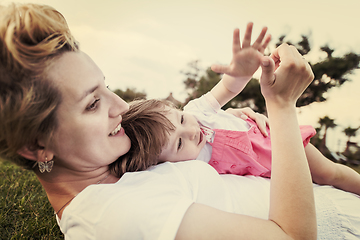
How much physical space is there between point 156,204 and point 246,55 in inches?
39.3

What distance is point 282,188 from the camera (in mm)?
1115

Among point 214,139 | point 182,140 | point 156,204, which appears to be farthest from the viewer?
point 214,139

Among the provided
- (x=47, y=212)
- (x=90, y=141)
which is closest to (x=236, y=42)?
(x=90, y=141)

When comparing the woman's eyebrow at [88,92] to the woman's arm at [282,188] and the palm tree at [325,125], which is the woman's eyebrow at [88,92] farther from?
the palm tree at [325,125]

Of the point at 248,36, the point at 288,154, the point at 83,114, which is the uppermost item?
the point at 248,36

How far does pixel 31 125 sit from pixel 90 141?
0.28 m

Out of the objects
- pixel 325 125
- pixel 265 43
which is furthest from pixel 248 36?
pixel 325 125

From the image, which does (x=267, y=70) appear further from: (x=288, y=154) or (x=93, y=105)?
(x=93, y=105)

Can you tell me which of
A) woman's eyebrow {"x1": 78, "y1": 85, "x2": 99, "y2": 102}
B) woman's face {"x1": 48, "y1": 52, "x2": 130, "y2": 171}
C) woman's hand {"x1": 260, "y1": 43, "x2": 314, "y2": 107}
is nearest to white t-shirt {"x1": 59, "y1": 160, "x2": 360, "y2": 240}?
woman's face {"x1": 48, "y1": 52, "x2": 130, "y2": 171}

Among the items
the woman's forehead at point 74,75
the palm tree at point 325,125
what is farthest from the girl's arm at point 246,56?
the palm tree at point 325,125

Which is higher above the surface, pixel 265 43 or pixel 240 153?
pixel 265 43

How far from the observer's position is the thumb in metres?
1.22

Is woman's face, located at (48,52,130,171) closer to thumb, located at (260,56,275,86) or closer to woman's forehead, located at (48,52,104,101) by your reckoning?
woman's forehead, located at (48,52,104,101)

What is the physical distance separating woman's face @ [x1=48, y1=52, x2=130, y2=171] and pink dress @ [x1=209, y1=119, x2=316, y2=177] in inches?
38.7
